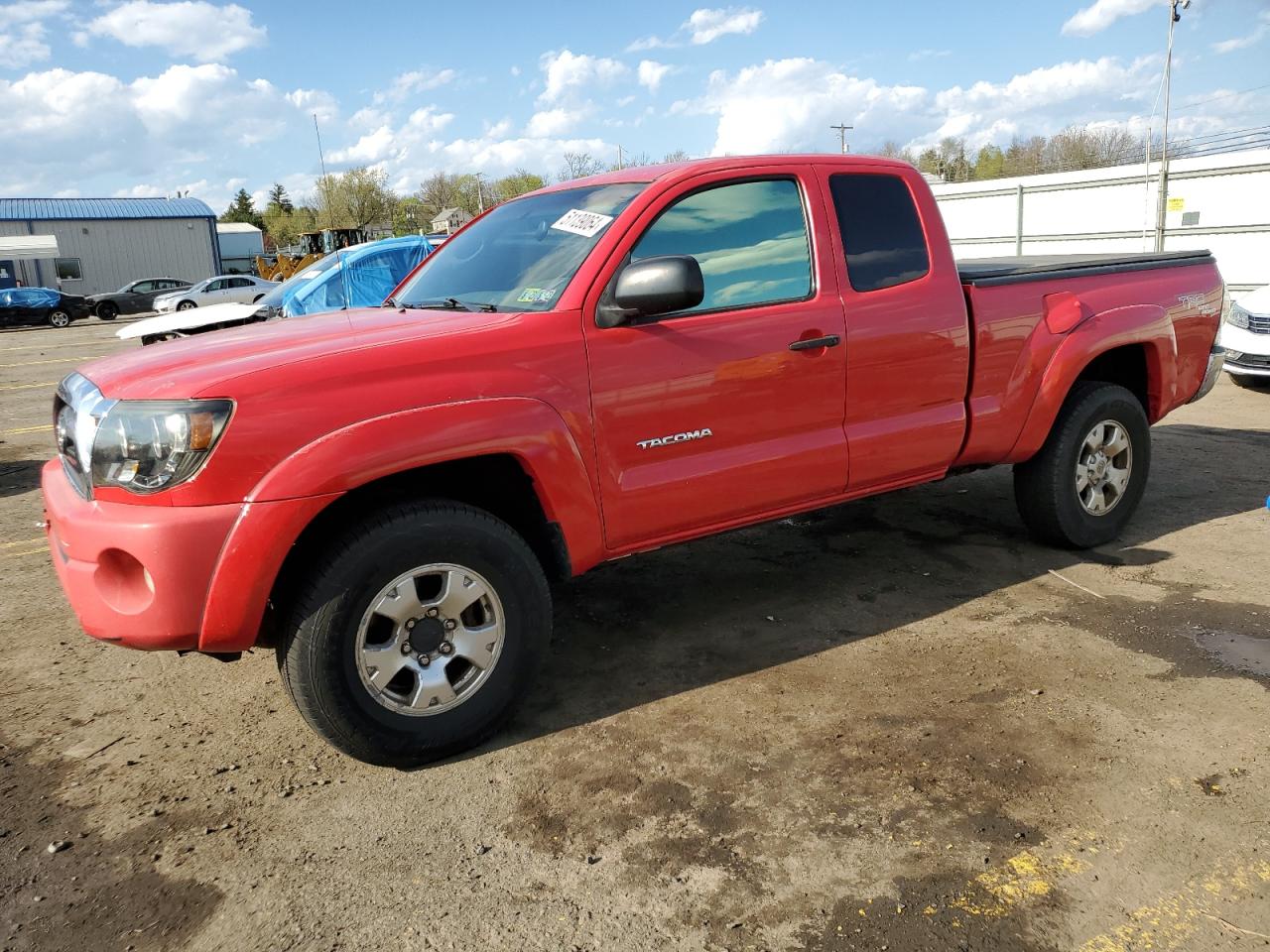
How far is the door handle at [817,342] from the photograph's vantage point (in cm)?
364

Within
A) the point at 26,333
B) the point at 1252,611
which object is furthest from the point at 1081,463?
the point at 26,333

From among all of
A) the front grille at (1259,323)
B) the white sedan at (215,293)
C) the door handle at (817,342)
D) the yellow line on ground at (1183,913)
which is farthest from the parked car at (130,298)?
the yellow line on ground at (1183,913)

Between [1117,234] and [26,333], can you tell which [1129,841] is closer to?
[1117,234]

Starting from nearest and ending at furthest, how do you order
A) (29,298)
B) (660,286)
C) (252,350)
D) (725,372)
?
(252,350) < (660,286) < (725,372) < (29,298)

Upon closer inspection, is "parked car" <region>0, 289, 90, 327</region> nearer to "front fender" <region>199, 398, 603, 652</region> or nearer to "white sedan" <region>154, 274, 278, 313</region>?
"white sedan" <region>154, 274, 278, 313</region>

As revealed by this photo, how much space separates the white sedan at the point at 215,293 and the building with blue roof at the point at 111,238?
1946 cm

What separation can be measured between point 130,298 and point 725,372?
3577cm

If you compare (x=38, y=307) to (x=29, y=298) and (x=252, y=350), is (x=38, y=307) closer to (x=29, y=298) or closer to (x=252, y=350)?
(x=29, y=298)

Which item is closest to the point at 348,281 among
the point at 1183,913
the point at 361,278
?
the point at 361,278

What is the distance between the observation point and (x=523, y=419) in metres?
3.03

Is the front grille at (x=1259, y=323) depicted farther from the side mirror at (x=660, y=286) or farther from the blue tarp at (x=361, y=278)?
the blue tarp at (x=361, y=278)

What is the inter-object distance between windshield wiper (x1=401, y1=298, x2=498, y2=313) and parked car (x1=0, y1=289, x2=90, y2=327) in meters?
32.4

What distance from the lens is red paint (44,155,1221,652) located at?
2.69m

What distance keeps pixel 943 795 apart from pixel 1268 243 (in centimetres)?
1556
